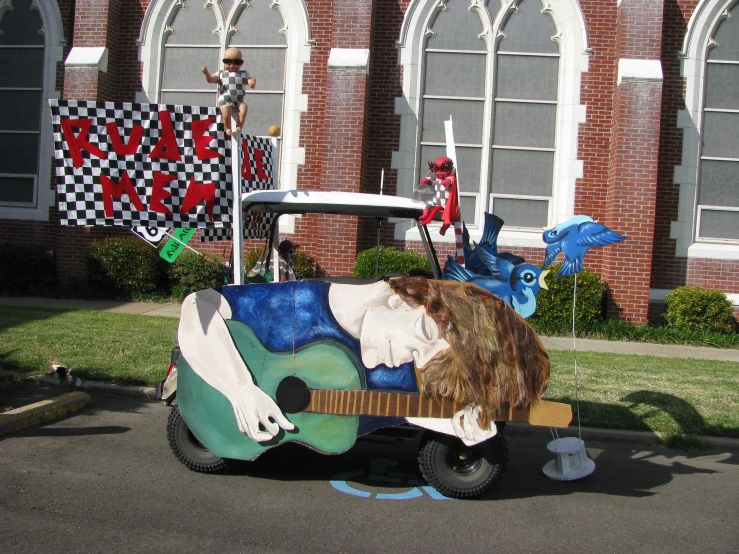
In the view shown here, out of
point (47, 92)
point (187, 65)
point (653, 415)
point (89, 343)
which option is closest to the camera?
point (653, 415)

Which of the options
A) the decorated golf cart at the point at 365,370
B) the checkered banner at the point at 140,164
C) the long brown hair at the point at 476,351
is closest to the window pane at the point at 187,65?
the checkered banner at the point at 140,164

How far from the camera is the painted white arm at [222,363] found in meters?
4.85

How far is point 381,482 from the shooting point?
5.30 metres

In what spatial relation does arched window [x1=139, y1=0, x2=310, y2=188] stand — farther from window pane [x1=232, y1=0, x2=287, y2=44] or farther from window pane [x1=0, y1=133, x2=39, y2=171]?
window pane [x1=0, y1=133, x2=39, y2=171]

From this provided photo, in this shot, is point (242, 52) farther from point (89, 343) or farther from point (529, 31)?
point (89, 343)

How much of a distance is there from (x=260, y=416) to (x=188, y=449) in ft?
2.60

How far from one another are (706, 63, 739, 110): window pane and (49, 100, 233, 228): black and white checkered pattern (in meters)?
11.3

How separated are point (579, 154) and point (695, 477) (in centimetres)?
875

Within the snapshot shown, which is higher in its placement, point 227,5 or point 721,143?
point 227,5

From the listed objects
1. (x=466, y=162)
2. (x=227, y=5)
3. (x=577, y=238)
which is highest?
(x=227, y=5)

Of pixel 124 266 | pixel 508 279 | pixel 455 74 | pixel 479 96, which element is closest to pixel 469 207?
pixel 479 96

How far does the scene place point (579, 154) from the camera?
13.6m

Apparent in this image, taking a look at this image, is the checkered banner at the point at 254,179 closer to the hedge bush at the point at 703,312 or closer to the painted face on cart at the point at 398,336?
the painted face on cart at the point at 398,336

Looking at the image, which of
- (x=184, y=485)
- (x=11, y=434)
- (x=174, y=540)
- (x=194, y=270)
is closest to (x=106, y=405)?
(x=11, y=434)
